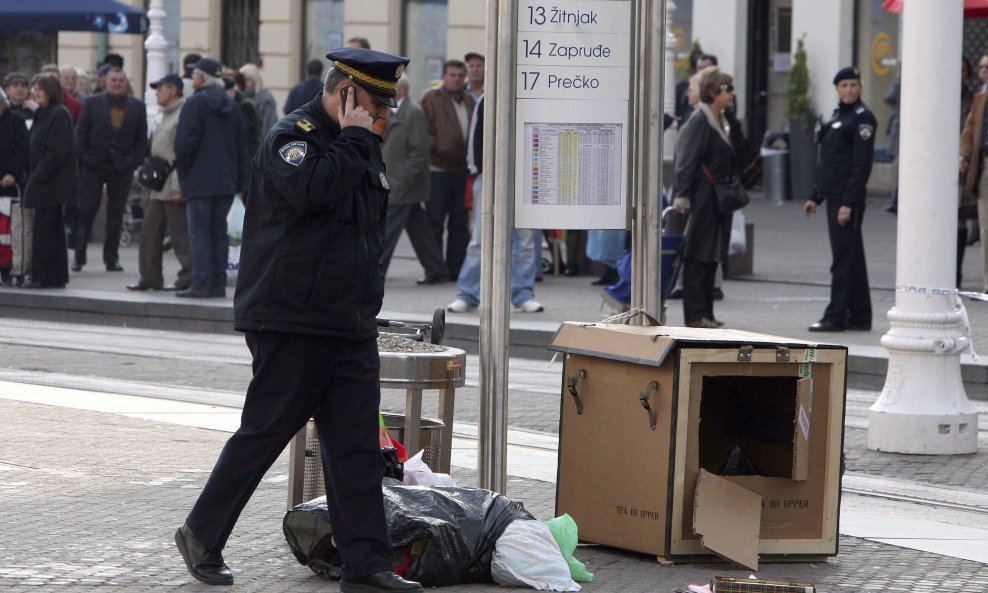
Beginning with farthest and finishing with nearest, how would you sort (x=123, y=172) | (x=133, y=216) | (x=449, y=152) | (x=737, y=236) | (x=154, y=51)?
(x=154, y=51), (x=133, y=216), (x=123, y=172), (x=449, y=152), (x=737, y=236)

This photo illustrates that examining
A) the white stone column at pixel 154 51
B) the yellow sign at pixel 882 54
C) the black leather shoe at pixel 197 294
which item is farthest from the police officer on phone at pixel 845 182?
A: the yellow sign at pixel 882 54

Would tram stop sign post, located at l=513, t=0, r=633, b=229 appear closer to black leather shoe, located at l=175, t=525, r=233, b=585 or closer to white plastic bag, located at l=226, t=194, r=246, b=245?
black leather shoe, located at l=175, t=525, r=233, b=585

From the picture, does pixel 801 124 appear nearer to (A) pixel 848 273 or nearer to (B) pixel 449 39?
(B) pixel 449 39

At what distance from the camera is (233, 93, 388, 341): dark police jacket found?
5.21 meters

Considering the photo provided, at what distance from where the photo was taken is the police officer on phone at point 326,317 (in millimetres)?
5230

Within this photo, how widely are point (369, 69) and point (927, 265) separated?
4118 mm

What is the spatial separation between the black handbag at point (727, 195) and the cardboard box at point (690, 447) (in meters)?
5.54

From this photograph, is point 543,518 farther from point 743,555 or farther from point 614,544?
point 743,555

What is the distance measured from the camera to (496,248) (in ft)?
20.8

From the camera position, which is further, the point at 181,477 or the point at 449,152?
the point at 449,152

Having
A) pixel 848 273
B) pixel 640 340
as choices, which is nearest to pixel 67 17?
pixel 848 273

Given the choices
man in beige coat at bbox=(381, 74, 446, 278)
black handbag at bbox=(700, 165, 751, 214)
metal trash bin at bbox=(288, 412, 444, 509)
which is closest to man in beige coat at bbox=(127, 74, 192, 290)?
man in beige coat at bbox=(381, 74, 446, 278)

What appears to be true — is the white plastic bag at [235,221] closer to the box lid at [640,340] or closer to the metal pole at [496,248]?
the metal pole at [496,248]

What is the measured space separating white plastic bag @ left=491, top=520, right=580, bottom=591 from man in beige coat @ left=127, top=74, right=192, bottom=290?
367 inches
